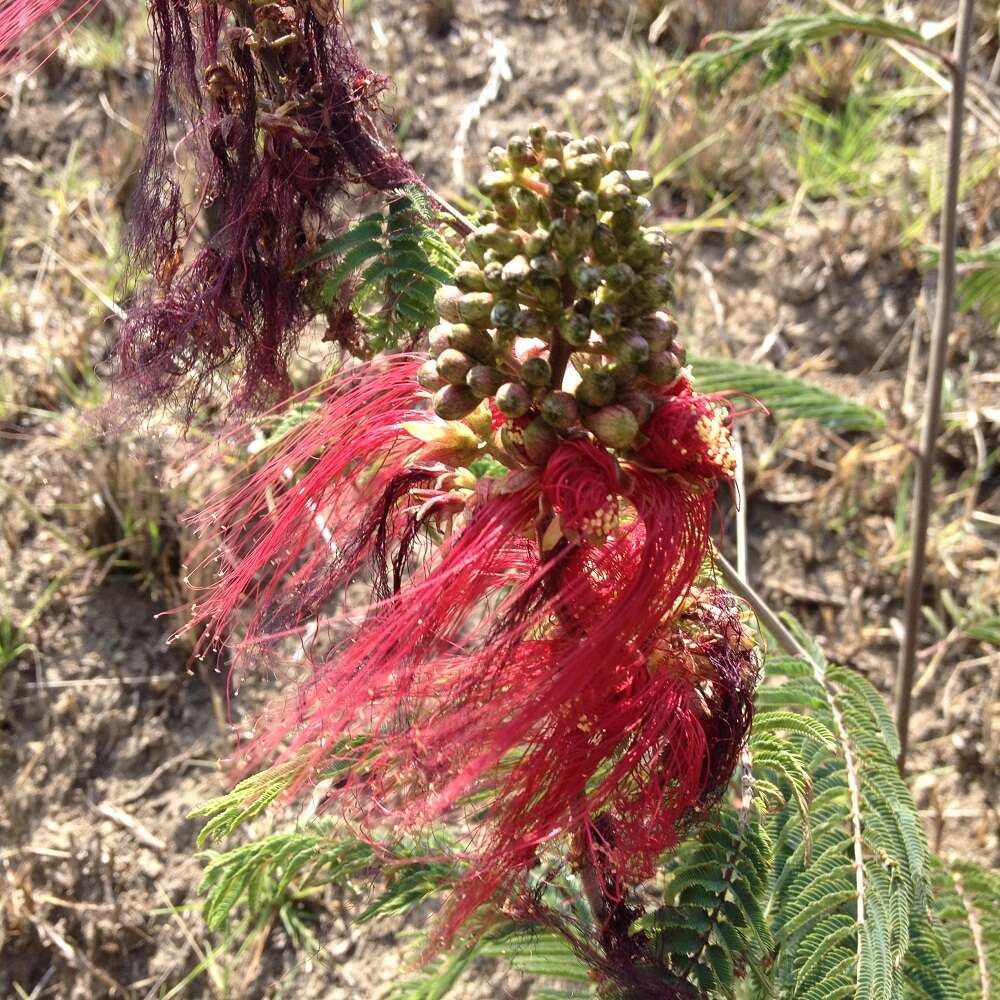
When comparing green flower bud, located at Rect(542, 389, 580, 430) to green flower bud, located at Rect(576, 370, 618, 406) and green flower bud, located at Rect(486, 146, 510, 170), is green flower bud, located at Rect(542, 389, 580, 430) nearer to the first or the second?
green flower bud, located at Rect(576, 370, 618, 406)

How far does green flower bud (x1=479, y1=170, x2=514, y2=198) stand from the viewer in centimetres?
128

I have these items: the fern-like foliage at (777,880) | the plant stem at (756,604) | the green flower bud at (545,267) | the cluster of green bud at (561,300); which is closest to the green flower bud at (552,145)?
the cluster of green bud at (561,300)

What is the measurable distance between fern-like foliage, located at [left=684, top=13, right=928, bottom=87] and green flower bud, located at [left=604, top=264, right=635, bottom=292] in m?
1.06

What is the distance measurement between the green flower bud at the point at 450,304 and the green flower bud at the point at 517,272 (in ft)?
0.28

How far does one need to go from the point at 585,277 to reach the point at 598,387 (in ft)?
0.42

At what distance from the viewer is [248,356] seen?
1.87m

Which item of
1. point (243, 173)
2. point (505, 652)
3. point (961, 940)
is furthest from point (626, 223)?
point (961, 940)

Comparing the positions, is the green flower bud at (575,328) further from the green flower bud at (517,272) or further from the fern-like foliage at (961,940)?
the fern-like foliage at (961,940)

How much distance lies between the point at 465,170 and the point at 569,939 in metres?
3.41

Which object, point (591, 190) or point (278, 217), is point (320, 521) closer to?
point (278, 217)

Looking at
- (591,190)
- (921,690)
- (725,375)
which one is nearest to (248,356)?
(591,190)

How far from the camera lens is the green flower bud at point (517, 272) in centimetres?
126

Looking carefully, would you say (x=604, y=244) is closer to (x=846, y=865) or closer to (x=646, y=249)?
(x=646, y=249)

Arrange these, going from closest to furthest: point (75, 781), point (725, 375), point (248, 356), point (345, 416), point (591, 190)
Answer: point (591, 190) < point (345, 416) < point (248, 356) < point (725, 375) < point (75, 781)
